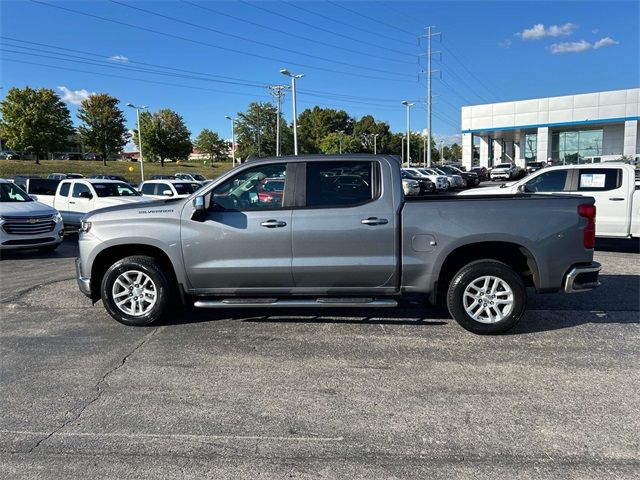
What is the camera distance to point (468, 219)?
17.4 ft

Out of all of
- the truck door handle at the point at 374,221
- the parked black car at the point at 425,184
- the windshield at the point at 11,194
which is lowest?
the truck door handle at the point at 374,221

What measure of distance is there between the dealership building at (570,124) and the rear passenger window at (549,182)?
137 ft

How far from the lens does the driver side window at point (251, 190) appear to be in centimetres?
559

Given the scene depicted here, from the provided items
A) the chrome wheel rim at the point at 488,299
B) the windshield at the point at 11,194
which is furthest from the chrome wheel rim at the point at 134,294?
the windshield at the point at 11,194

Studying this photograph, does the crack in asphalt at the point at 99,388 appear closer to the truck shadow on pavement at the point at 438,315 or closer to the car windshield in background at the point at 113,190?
the truck shadow on pavement at the point at 438,315

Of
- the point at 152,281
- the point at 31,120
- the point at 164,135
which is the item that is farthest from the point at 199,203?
the point at 164,135

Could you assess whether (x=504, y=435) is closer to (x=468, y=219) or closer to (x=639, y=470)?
(x=639, y=470)

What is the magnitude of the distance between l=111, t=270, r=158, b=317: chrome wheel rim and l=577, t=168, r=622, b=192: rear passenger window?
9.16 m

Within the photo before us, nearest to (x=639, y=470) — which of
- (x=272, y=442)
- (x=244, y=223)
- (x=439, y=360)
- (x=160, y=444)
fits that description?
(x=439, y=360)

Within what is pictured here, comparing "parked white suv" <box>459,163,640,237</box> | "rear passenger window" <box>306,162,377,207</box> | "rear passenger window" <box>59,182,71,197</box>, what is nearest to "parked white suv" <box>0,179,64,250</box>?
"rear passenger window" <box>59,182,71,197</box>

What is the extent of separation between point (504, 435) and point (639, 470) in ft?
2.56

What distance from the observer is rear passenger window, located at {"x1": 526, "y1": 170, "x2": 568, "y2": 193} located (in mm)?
10938

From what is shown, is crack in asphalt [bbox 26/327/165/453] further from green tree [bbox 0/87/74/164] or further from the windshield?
green tree [bbox 0/87/74/164]

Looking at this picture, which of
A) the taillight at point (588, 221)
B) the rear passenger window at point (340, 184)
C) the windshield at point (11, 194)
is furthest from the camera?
the windshield at point (11, 194)
